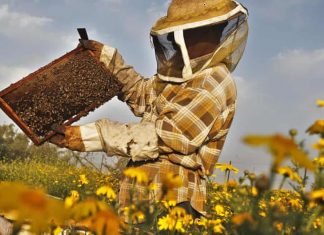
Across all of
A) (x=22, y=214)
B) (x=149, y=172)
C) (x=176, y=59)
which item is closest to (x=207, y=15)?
(x=176, y=59)

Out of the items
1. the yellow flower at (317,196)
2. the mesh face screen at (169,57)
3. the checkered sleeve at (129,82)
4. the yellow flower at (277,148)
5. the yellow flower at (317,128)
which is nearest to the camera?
the yellow flower at (277,148)

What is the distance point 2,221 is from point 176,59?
6.99ft

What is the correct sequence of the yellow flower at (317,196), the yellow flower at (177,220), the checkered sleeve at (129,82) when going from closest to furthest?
the yellow flower at (317,196) → the yellow flower at (177,220) → the checkered sleeve at (129,82)

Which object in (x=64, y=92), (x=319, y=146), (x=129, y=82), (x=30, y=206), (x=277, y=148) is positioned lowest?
(x=30, y=206)

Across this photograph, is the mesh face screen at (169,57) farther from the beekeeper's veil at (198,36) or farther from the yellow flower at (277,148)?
the yellow flower at (277,148)

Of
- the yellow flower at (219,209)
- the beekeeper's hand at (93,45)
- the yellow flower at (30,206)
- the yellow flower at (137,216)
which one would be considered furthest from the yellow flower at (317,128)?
the beekeeper's hand at (93,45)

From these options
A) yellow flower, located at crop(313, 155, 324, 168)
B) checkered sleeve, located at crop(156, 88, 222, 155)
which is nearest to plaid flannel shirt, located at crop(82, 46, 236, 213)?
checkered sleeve, located at crop(156, 88, 222, 155)

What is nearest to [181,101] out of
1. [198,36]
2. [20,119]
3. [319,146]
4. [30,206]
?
[198,36]

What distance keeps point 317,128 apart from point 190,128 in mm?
2092

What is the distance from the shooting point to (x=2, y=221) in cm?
358

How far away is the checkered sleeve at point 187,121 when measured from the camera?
4.03 meters

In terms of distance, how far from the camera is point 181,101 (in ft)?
13.7

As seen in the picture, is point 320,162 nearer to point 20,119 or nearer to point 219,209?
point 219,209

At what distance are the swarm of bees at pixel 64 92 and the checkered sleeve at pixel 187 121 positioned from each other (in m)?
0.95
